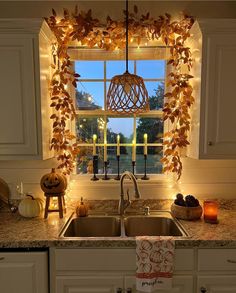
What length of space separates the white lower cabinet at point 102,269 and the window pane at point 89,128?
3.43ft

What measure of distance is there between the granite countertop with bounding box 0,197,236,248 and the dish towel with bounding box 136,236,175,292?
0.07 m

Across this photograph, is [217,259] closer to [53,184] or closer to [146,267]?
[146,267]

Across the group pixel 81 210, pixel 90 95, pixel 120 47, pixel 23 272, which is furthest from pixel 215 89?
pixel 23 272

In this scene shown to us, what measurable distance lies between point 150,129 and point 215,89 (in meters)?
0.71

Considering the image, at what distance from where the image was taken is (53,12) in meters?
1.98

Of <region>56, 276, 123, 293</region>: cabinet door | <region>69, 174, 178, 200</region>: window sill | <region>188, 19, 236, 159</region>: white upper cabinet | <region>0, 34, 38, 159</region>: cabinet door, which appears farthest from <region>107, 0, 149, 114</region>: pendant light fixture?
<region>56, 276, 123, 293</region>: cabinet door

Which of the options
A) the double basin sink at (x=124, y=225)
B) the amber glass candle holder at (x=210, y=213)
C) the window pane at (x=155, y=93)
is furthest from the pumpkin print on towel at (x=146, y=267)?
the window pane at (x=155, y=93)

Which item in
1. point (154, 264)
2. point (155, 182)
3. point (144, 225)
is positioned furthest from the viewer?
point (155, 182)

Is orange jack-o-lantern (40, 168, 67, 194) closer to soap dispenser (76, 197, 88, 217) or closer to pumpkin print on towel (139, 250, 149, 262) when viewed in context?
soap dispenser (76, 197, 88, 217)

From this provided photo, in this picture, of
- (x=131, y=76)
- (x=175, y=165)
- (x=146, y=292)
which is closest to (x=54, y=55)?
(x=131, y=76)

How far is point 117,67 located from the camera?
7.38 feet

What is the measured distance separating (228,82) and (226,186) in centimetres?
90

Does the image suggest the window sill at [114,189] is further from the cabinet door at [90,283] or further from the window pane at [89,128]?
the cabinet door at [90,283]

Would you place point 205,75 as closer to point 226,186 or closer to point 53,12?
point 226,186
